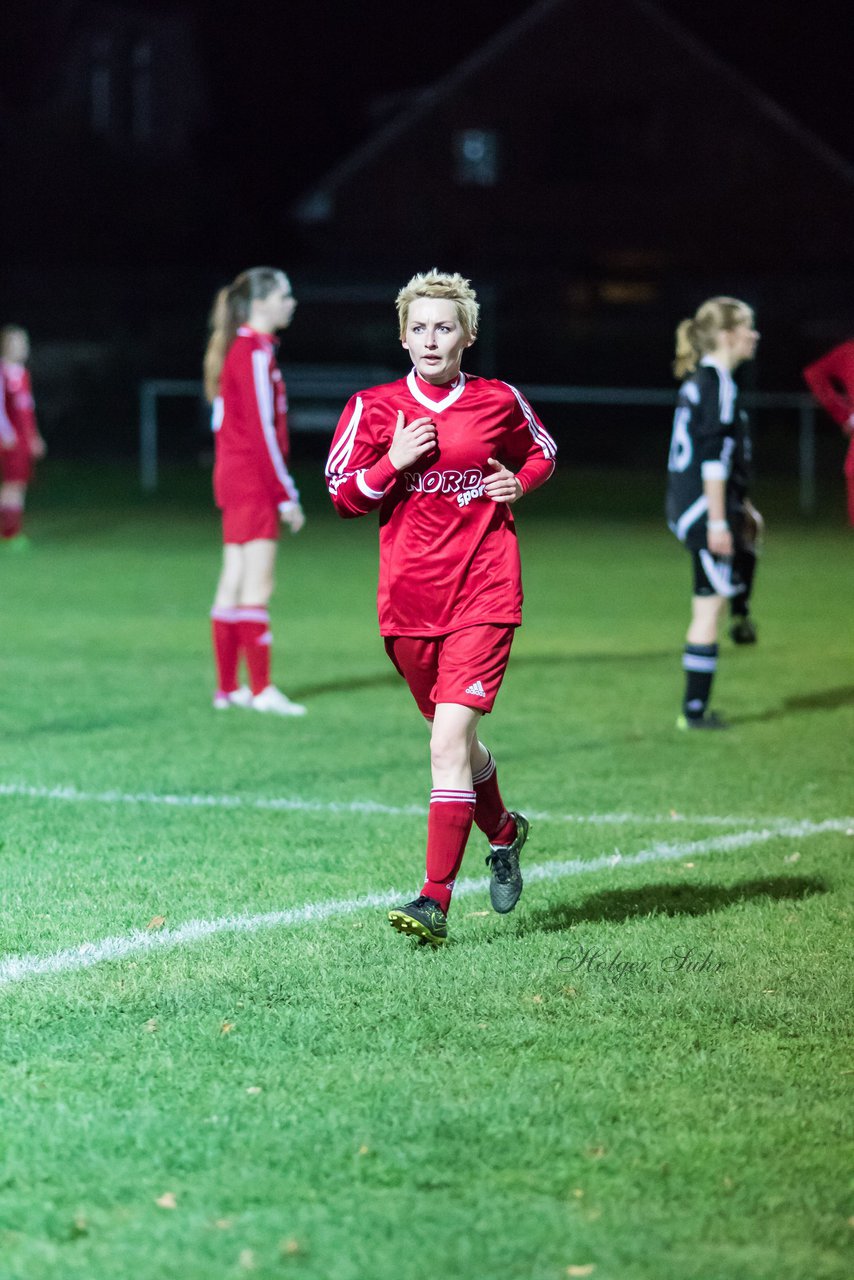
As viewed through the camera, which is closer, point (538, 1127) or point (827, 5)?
point (538, 1127)

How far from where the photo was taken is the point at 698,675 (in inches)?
378

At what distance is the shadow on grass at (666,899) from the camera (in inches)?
236

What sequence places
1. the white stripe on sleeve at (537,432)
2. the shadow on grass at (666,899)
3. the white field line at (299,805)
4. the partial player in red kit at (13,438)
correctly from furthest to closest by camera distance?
the partial player in red kit at (13,438)
the white field line at (299,805)
the shadow on grass at (666,899)
the white stripe on sleeve at (537,432)

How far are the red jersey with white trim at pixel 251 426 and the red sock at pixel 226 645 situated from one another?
597 mm

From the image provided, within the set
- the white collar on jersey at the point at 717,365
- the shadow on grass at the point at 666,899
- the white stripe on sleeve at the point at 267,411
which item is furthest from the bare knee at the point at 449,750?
the white collar on jersey at the point at 717,365

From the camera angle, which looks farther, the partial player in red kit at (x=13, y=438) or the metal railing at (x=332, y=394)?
the metal railing at (x=332, y=394)

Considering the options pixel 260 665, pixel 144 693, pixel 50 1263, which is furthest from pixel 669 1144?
pixel 144 693

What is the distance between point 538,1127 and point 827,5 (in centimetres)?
4756

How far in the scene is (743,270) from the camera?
1740 inches

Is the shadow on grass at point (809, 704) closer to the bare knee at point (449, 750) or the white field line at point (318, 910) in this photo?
the white field line at point (318, 910)

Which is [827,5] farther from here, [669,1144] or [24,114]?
[669,1144]

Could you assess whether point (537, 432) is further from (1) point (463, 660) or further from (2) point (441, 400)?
(1) point (463, 660)

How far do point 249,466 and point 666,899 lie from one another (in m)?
4.37

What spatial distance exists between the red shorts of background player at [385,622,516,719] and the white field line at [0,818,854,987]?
0.81m
